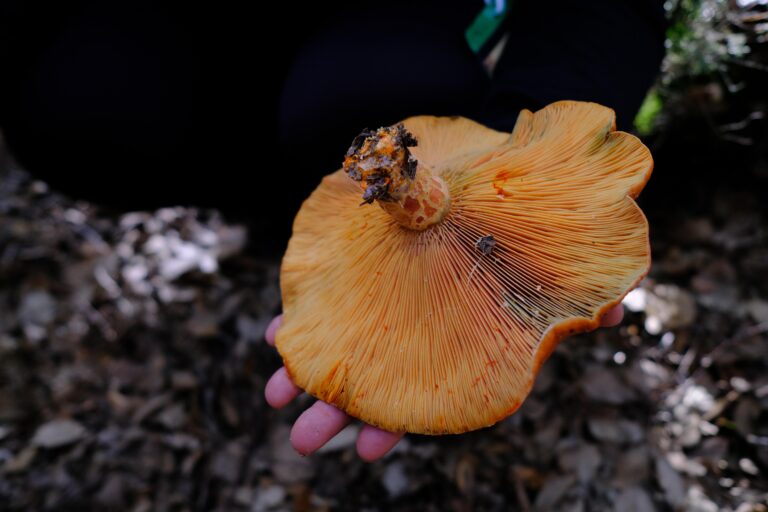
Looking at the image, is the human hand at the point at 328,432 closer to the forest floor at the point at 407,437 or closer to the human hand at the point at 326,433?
the human hand at the point at 326,433

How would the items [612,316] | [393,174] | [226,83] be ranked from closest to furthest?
[393,174], [612,316], [226,83]

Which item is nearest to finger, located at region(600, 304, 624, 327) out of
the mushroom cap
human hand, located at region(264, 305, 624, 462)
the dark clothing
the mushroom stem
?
human hand, located at region(264, 305, 624, 462)

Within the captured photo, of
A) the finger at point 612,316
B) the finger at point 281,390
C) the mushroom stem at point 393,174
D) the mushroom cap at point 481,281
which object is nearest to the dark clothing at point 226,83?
the mushroom cap at point 481,281

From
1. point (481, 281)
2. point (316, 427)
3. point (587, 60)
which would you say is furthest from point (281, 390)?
point (587, 60)

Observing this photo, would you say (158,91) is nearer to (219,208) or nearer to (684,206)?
(219,208)

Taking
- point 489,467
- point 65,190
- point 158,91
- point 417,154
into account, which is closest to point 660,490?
point 489,467

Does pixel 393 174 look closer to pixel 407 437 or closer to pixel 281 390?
pixel 281 390
